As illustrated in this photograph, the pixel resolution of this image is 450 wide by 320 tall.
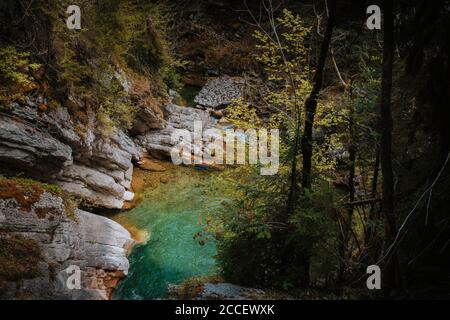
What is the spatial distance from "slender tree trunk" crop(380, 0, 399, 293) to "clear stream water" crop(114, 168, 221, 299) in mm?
3775

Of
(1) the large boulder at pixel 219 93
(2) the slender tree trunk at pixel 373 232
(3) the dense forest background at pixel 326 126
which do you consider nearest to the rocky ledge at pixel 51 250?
(3) the dense forest background at pixel 326 126

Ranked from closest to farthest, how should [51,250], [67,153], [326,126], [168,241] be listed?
1. [51,250]
2. [326,126]
3. [67,153]
4. [168,241]

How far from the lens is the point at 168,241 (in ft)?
36.3

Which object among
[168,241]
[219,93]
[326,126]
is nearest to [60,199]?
[168,241]

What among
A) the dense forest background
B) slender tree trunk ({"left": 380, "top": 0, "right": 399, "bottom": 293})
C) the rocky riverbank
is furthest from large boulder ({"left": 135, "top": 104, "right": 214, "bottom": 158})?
slender tree trunk ({"left": 380, "top": 0, "right": 399, "bottom": 293})

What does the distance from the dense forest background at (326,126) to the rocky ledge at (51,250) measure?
2816 millimetres

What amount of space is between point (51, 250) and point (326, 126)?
7617 millimetres

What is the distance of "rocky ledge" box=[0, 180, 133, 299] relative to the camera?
6398mm

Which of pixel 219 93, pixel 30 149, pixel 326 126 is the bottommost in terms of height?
pixel 30 149

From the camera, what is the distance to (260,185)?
7.23m

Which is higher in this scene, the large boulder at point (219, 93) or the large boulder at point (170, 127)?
the large boulder at point (219, 93)

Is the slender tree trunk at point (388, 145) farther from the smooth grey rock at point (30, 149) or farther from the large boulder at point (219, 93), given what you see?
the large boulder at point (219, 93)

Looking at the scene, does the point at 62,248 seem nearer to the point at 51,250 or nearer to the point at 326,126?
the point at 51,250

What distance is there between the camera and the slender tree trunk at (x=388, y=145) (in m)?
4.69
